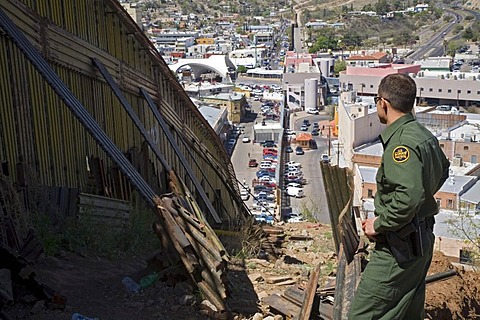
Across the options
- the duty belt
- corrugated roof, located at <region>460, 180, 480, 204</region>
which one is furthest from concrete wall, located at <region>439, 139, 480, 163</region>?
the duty belt

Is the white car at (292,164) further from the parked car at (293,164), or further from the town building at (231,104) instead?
the town building at (231,104)

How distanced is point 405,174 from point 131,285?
274 cm

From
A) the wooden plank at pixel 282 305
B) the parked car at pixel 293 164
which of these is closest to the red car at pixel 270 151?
the parked car at pixel 293 164

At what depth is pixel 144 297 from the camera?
5.00 meters

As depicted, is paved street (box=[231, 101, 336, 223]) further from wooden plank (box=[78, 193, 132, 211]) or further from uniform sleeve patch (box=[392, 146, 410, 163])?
uniform sleeve patch (box=[392, 146, 410, 163])

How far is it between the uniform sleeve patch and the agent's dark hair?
29cm

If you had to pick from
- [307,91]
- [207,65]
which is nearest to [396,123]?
[307,91]

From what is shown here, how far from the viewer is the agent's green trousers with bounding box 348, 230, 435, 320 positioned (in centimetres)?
339

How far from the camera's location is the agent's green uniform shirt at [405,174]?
3.18 meters

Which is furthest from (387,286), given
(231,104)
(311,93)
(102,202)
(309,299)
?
(311,93)

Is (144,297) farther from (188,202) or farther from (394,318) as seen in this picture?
(394,318)

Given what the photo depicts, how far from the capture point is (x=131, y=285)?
5.05m

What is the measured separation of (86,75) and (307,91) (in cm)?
5103

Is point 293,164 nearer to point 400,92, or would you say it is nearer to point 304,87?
point 304,87
